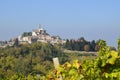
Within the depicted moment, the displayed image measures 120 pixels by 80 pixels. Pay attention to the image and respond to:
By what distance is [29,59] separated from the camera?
267ft

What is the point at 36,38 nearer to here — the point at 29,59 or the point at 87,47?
the point at 87,47

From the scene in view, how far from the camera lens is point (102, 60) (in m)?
4.33

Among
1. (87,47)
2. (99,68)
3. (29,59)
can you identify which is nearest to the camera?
(99,68)

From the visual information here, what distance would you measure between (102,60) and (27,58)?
258 ft

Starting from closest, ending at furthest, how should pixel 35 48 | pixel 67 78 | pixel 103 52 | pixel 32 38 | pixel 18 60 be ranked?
pixel 103 52
pixel 67 78
pixel 18 60
pixel 35 48
pixel 32 38

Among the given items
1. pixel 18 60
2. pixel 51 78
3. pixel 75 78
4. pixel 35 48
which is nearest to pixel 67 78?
pixel 75 78

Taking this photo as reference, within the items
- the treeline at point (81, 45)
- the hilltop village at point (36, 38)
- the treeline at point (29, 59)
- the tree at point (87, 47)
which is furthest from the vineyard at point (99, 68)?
the hilltop village at point (36, 38)

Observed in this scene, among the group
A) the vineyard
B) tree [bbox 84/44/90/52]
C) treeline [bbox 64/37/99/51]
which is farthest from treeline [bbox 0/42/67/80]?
the vineyard

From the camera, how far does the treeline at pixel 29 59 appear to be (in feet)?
239

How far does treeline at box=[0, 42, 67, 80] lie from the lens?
72875 mm

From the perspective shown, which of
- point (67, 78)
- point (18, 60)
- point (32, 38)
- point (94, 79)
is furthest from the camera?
point (32, 38)

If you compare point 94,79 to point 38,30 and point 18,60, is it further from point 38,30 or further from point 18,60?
point 38,30

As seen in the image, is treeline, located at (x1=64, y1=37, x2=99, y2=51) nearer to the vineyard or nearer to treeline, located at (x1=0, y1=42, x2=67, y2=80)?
treeline, located at (x1=0, y1=42, x2=67, y2=80)

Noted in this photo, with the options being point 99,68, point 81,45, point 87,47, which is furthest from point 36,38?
point 99,68
